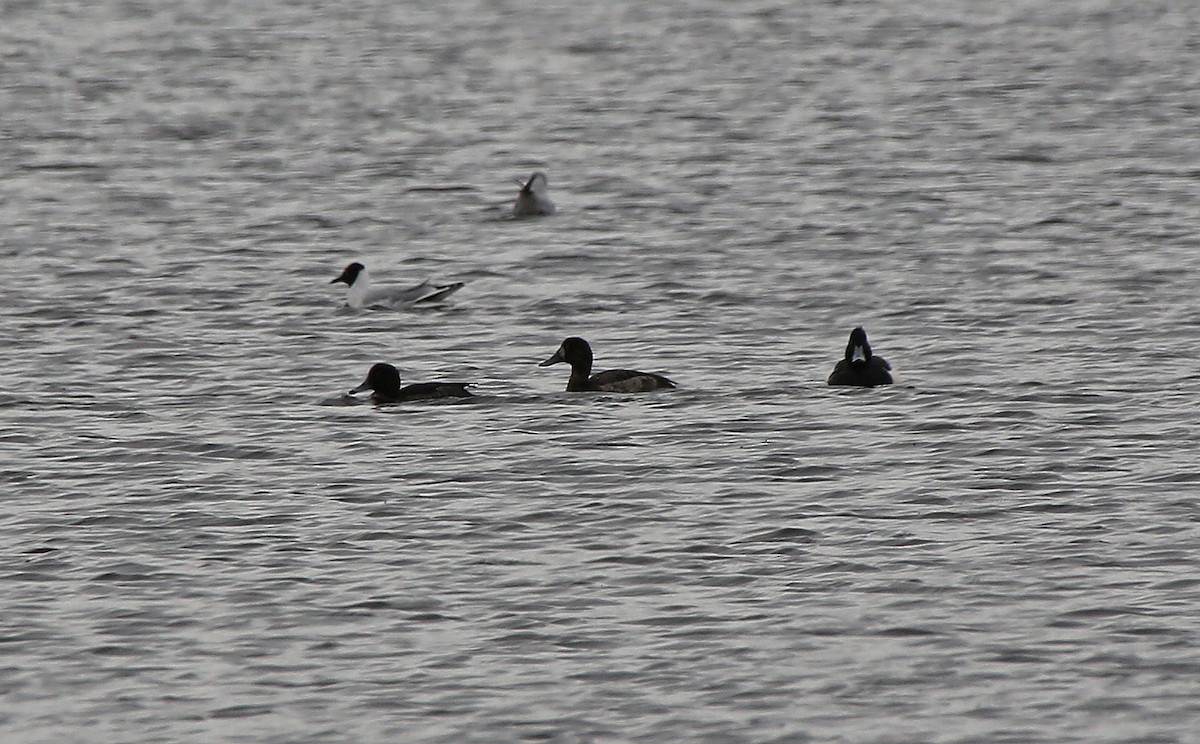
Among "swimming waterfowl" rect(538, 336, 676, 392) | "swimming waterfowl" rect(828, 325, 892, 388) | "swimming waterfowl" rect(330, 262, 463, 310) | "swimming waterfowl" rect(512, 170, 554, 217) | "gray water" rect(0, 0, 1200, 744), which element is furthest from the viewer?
"swimming waterfowl" rect(512, 170, 554, 217)

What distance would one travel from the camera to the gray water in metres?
11.2

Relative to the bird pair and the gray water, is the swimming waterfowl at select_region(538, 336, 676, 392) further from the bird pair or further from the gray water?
the gray water

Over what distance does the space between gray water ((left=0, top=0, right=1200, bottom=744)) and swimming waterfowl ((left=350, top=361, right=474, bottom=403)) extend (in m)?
0.21

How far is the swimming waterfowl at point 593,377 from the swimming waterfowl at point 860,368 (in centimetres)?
142

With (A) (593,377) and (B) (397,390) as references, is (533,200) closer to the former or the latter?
(A) (593,377)

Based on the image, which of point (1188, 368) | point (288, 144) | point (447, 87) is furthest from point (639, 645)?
point (447, 87)

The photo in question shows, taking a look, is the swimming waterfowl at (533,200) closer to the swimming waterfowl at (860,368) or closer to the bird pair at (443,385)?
the bird pair at (443,385)

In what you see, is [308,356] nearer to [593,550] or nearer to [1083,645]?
[593,550]

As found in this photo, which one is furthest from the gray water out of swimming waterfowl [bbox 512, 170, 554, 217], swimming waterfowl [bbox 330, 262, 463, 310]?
swimming waterfowl [bbox 512, 170, 554, 217]

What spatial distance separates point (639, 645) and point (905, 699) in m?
1.57

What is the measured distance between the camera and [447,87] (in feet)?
129

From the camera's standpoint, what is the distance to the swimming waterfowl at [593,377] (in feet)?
58.7

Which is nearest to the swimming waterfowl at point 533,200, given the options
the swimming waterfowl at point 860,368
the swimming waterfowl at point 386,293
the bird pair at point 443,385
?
the swimming waterfowl at point 386,293

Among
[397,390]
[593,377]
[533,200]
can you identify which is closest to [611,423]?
[593,377]
